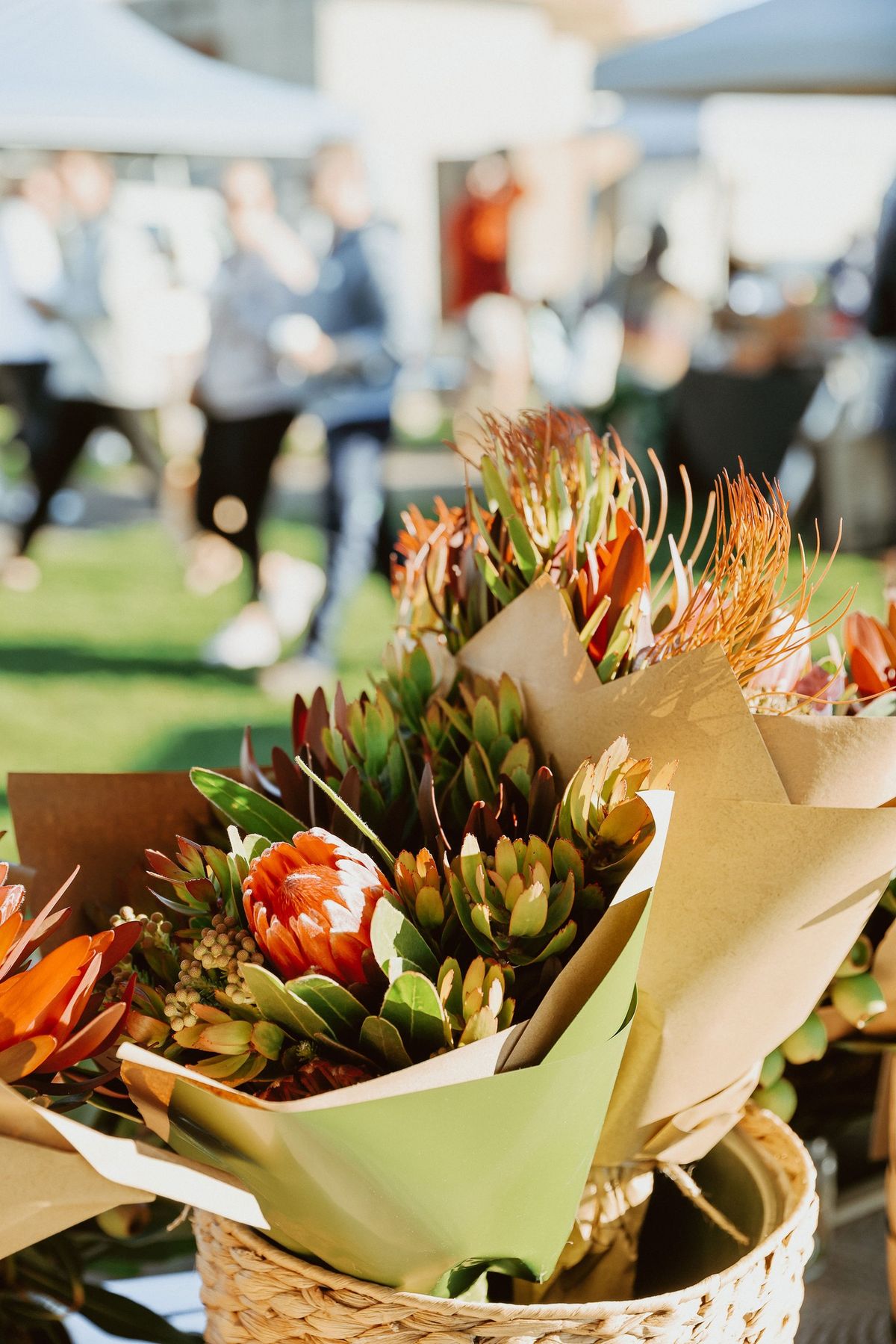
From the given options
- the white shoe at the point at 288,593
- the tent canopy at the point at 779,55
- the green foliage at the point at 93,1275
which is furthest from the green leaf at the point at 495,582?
the tent canopy at the point at 779,55

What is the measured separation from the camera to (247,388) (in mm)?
4117

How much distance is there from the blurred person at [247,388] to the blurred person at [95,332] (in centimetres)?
66

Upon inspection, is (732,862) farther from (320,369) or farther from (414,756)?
(320,369)

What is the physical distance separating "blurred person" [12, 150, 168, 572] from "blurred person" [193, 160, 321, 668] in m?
0.66

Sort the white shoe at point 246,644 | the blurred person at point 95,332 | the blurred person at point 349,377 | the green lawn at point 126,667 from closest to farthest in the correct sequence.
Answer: the green lawn at point 126,667 < the blurred person at point 349,377 < the white shoe at point 246,644 < the blurred person at point 95,332

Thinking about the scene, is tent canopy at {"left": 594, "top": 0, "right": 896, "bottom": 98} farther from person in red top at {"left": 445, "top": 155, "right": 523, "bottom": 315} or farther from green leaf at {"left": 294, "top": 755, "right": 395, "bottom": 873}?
green leaf at {"left": 294, "top": 755, "right": 395, "bottom": 873}

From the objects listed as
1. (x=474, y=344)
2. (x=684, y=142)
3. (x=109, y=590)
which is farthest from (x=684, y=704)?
(x=684, y=142)

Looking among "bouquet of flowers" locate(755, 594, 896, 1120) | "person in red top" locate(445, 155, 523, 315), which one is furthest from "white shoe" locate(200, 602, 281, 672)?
"person in red top" locate(445, 155, 523, 315)

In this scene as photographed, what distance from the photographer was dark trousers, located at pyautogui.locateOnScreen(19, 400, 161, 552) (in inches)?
196

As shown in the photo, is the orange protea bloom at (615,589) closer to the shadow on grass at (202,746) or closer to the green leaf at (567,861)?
the green leaf at (567,861)

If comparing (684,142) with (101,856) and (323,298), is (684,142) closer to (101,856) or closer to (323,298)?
(323,298)

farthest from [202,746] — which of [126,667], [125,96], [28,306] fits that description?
[125,96]

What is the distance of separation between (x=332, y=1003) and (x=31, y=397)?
16.6 feet

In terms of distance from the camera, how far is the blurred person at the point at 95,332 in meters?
4.79
